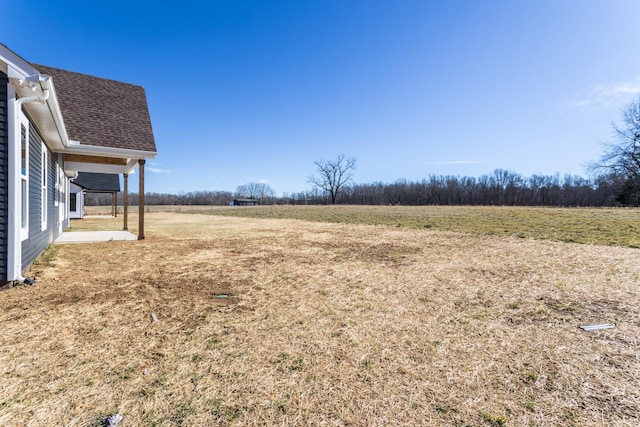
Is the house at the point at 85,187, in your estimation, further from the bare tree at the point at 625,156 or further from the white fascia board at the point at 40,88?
the bare tree at the point at 625,156

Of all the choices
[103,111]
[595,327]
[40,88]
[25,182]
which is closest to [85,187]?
[103,111]

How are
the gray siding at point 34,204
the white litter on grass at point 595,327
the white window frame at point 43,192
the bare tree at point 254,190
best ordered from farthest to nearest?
the bare tree at point 254,190, the white window frame at point 43,192, the gray siding at point 34,204, the white litter on grass at point 595,327

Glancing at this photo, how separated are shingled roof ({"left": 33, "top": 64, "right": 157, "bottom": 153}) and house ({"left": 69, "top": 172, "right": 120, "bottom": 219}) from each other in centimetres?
1210

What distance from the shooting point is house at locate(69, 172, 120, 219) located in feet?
63.2

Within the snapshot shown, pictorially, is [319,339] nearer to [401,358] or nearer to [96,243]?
[401,358]

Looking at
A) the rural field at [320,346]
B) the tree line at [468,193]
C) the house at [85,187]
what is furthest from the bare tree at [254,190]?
the rural field at [320,346]

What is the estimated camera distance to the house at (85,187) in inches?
758

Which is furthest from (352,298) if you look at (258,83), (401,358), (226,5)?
(258,83)

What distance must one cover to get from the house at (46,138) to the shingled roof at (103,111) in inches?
0.9

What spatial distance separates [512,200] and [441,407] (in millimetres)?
66163

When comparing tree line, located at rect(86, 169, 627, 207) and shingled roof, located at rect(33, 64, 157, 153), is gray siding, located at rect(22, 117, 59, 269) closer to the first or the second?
shingled roof, located at rect(33, 64, 157, 153)

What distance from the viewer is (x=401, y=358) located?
93.5 inches

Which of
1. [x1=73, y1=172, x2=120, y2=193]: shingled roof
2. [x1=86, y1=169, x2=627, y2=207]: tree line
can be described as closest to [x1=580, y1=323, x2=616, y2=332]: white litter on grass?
[x1=73, y1=172, x2=120, y2=193]: shingled roof

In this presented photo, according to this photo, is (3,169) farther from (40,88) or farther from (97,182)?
(97,182)
